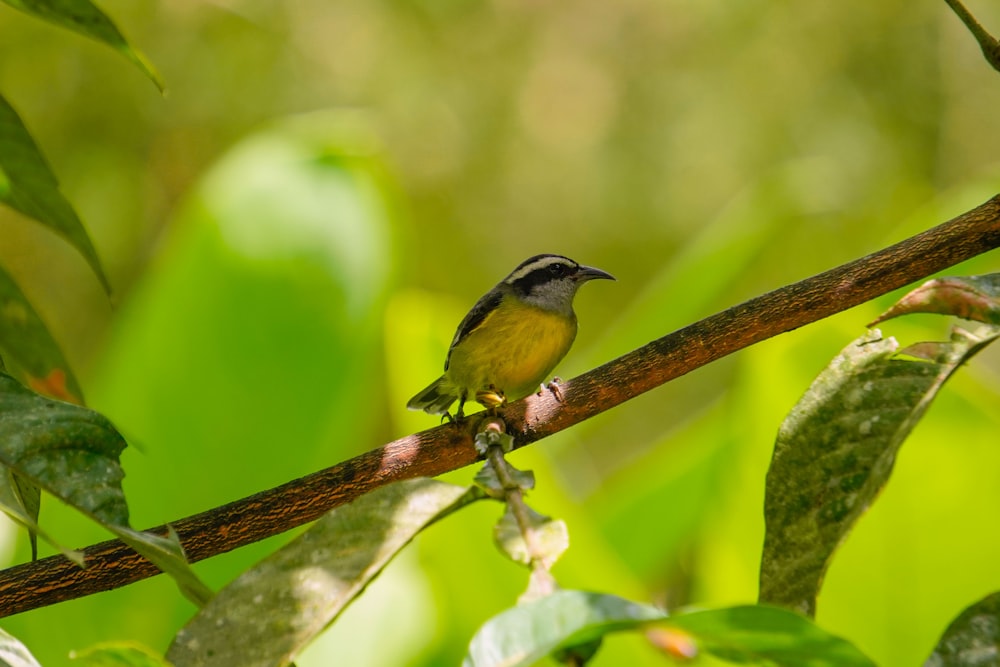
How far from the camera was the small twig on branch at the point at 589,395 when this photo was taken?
117 centimetres

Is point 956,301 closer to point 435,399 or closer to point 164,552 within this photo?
point 164,552

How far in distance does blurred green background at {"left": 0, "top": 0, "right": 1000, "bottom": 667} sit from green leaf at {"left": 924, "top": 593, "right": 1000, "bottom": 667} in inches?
48.8

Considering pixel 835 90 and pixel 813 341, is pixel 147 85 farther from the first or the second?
pixel 813 341

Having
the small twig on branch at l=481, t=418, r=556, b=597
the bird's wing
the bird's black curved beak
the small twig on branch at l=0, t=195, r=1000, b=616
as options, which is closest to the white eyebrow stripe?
the bird's black curved beak

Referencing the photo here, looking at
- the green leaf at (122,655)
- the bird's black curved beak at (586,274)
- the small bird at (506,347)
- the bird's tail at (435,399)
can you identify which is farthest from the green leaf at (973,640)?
the bird's black curved beak at (586,274)

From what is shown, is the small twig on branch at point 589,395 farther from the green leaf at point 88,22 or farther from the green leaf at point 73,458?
the green leaf at point 88,22

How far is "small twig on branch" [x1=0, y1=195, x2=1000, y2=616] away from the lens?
3.85 ft

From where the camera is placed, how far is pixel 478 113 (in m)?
7.55

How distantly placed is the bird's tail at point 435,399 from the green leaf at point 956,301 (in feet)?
7.00

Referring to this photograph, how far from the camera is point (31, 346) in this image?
4.33ft

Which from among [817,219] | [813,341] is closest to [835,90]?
[817,219]

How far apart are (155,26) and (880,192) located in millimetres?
4926

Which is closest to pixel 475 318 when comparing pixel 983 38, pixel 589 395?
pixel 589 395

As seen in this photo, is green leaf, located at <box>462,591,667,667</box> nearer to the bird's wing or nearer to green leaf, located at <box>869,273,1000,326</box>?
green leaf, located at <box>869,273,1000,326</box>
